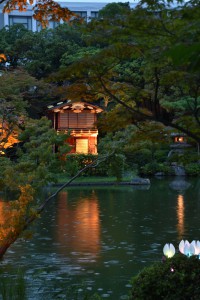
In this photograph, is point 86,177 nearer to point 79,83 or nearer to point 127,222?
point 127,222

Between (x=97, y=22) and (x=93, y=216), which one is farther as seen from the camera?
(x=93, y=216)

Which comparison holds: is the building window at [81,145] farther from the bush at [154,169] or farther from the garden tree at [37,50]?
the garden tree at [37,50]

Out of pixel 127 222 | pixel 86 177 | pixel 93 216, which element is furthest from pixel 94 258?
pixel 86 177

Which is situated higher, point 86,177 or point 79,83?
point 79,83

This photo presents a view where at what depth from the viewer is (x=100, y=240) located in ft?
49.5

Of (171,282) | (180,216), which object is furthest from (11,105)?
(171,282)

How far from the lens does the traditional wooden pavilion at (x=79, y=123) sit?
1807 inches

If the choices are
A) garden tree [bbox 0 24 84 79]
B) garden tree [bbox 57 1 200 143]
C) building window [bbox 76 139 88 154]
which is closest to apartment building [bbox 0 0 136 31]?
garden tree [bbox 0 24 84 79]

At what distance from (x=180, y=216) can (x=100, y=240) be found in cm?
562

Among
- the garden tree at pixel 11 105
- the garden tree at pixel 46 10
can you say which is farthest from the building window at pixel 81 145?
the garden tree at pixel 46 10

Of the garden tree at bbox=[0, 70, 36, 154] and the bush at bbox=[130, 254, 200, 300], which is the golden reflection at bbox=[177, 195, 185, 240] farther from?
the bush at bbox=[130, 254, 200, 300]

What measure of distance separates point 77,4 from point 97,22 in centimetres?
6720

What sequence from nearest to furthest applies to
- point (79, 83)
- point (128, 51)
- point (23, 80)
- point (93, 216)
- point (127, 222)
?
point (128, 51)
point (79, 83)
point (127, 222)
point (93, 216)
point (23, 80)

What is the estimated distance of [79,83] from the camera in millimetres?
8172
